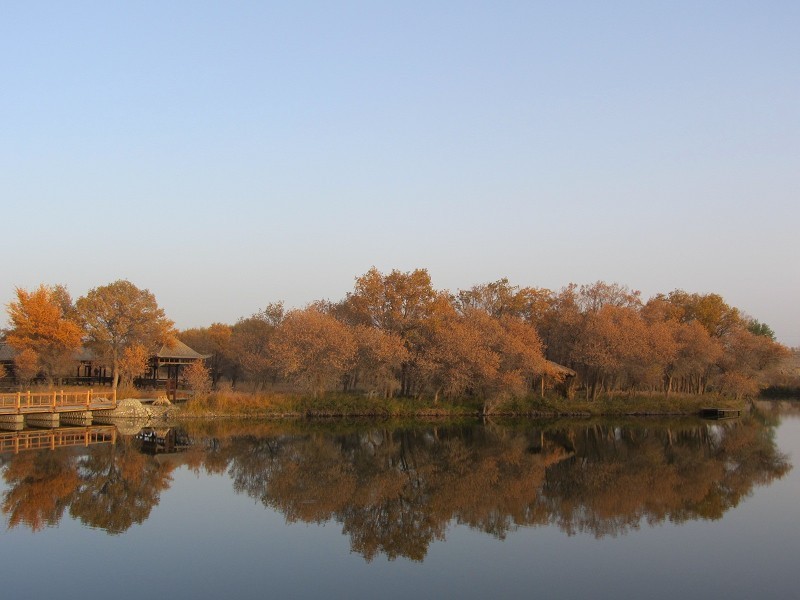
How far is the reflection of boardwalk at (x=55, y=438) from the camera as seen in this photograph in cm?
3306

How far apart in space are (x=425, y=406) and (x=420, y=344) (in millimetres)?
5116

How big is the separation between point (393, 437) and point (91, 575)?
2630cm

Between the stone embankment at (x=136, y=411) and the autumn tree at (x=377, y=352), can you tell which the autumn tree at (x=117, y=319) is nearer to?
the stone embankment at (x=136, y=411)

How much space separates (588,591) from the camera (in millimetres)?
15281

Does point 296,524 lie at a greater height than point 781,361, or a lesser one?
lesser

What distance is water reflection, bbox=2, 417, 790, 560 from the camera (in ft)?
69.6

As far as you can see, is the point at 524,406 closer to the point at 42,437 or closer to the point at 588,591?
the point at 42,437

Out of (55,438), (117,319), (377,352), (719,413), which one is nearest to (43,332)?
(117,319)

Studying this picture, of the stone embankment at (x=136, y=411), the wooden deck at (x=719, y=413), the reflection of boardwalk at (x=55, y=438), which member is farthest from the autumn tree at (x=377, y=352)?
the wooden deck at (x=719, y=413)

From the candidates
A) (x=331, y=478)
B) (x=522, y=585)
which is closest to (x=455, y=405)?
(x=331, y=478)

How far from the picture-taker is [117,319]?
55.0 meters

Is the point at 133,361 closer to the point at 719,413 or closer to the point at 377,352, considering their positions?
the point at 377,352

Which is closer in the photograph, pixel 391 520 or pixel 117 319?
pixel 391 520

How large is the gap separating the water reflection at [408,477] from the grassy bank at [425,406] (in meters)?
5.11
